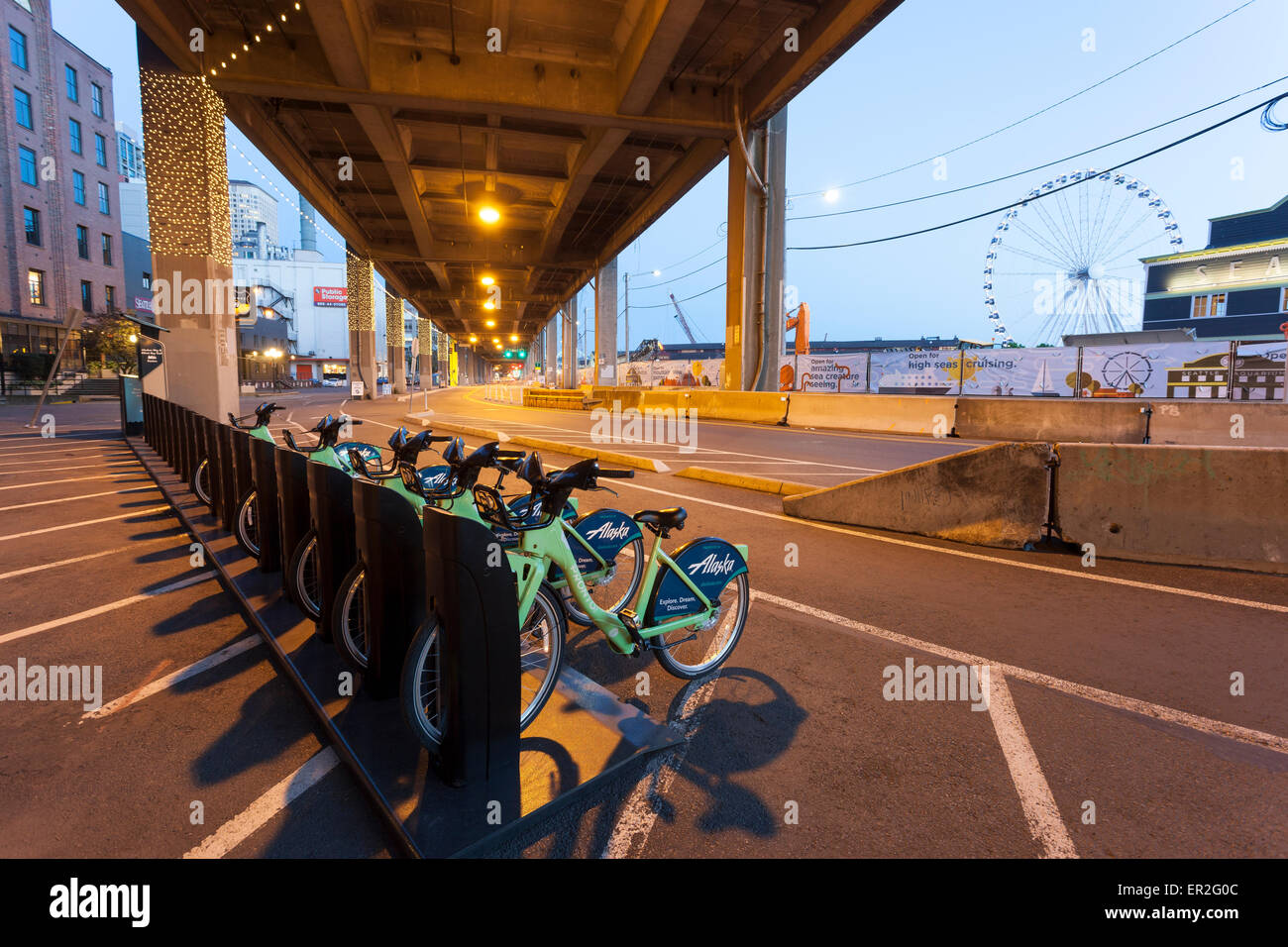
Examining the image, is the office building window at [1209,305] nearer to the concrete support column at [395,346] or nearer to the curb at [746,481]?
the concrete support column at [395,346]

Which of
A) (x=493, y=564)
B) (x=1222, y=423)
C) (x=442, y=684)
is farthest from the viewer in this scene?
(x=1222, y=423)

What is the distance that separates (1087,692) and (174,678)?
5.05 meters

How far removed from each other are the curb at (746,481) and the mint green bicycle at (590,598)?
15.8ft

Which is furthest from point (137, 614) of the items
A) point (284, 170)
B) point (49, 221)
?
point (49, 221)

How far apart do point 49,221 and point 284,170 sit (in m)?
29.8

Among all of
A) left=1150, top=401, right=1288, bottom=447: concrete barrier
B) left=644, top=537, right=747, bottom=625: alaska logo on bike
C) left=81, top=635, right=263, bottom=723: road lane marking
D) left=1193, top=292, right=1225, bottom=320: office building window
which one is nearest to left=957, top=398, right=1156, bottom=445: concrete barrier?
left=1150, top=401, right=1288, bottom=447: concrete barrier

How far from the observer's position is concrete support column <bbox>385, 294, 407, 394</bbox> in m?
51.2

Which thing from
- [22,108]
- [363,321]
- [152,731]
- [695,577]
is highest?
[22,108]

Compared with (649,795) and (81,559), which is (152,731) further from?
(81,559)

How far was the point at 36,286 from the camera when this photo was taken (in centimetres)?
3753

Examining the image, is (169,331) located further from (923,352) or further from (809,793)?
(923,352)

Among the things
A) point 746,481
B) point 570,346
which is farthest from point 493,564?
point 570,346

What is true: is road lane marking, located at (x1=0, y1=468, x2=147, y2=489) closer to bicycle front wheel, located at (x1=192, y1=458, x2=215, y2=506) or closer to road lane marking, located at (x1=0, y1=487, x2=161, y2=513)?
road lane marking, located at (x1=0, y1=487, x2=161, y2=513)
